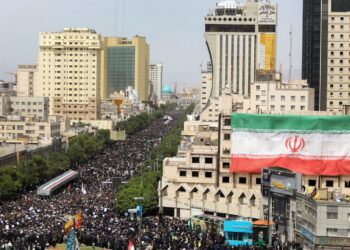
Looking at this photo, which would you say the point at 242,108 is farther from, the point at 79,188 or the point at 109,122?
the point at 109,122

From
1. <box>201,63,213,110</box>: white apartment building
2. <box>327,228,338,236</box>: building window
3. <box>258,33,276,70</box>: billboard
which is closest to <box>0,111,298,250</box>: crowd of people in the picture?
<box>327,228,338,236</box>: building window

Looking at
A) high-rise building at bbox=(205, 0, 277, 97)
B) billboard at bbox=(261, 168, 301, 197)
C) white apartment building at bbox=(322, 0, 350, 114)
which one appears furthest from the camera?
high-rise building at bbox=(205, 0, 277, 97)

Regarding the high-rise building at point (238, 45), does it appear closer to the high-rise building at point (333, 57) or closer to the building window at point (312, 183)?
the high-rise building at point (333, 57)

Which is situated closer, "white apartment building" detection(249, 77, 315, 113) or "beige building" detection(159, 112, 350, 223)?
"beige building" detection(159, 112, 350, 223)

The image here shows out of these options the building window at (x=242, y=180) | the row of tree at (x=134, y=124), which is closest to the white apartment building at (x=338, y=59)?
the building window at (x=242, y=180)

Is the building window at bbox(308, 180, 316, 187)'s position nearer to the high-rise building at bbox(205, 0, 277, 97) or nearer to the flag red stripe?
the flag red stripe

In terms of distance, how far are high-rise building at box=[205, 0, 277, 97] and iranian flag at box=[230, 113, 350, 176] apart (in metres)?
80.7

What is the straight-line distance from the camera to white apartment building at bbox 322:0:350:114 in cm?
9412

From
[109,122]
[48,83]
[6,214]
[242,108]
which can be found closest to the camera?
[6,214]

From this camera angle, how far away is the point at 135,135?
150500 mm

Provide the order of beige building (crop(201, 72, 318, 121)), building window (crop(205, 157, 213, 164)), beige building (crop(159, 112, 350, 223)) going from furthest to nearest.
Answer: beige building (crop(201, 72, 318, 121)) → building window (crop(205, 157, 213, 164)) → beige building (crop(159, 112, 350, 223))

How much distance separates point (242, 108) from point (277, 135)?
79.7ft

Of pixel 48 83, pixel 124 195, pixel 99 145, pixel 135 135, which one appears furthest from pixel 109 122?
pixel 124 195

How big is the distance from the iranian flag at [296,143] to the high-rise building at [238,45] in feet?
265
